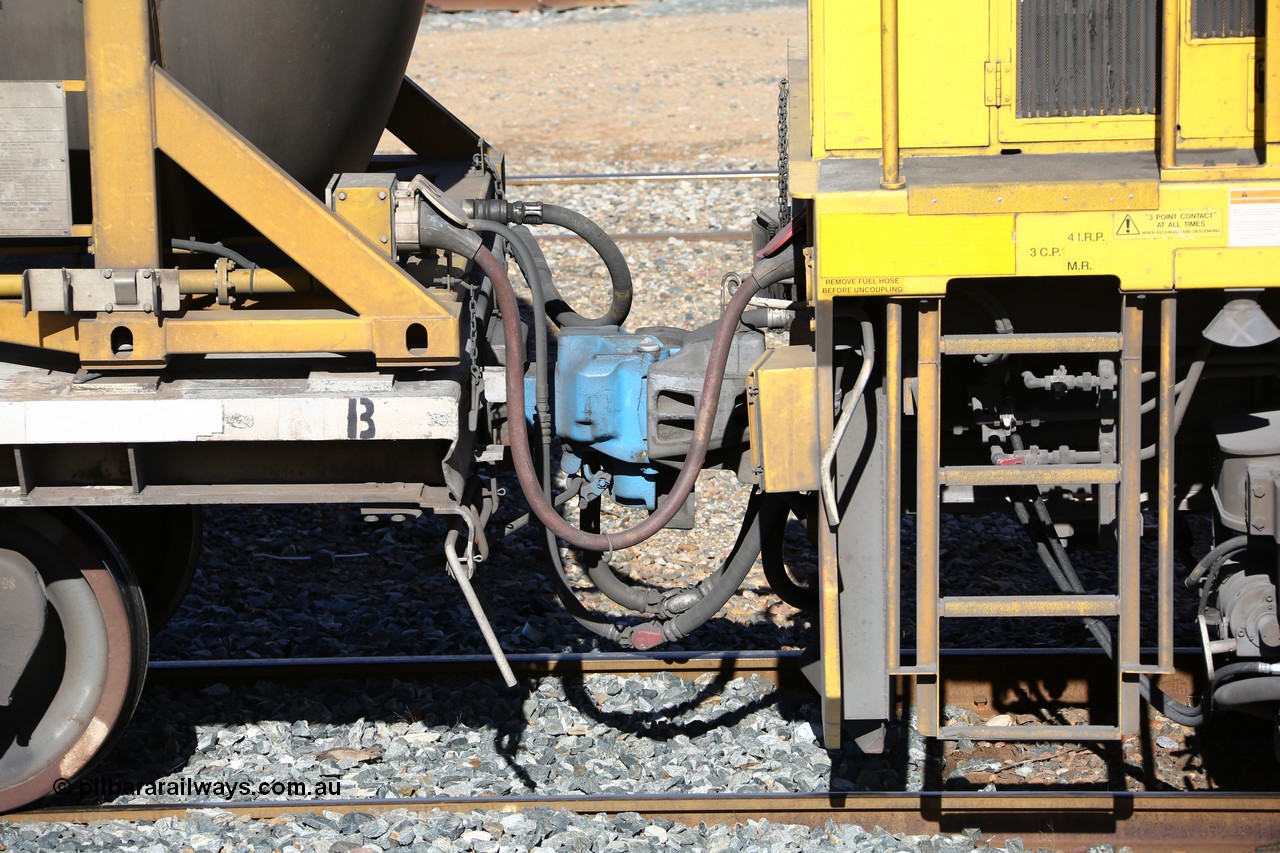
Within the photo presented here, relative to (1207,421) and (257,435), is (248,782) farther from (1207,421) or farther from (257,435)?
(1207,421)

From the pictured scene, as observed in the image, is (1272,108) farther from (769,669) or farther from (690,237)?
(690,237)

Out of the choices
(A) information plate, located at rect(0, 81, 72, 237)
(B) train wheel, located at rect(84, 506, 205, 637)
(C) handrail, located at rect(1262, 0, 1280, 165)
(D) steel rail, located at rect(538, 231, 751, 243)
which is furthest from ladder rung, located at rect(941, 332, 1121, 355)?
(D) steel rail, located at rect(538, 231, 751, 243)

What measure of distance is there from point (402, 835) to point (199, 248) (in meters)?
1.90

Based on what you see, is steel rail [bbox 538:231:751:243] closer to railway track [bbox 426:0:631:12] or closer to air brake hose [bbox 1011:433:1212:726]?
air brake hose [bbox 1011:433:1212:726]

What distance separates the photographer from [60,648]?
4.56m

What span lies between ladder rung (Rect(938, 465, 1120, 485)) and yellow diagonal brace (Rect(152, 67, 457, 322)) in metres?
1.47

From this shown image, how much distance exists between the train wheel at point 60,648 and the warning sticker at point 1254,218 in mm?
3427

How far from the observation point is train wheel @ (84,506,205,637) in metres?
5.23

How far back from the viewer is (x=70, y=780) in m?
4.46

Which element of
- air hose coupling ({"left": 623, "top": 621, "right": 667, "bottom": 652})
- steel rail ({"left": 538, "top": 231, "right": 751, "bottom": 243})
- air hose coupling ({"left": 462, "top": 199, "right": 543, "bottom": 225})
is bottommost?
air hose coupling ({"left": 623, "top": 621, "right": 667, "bottom": 652})

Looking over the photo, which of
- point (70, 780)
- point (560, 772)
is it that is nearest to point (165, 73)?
point (70, 780)

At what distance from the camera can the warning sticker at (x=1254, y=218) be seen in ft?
12.0

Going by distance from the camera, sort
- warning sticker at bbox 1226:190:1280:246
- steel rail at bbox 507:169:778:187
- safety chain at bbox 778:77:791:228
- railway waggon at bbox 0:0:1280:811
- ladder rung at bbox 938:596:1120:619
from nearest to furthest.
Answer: warning sticker at bbox 1226:190:1280:246 < railway waggon at bbox 0:0:1280:811 < ladder rung at bbox 938:596:1120:619 < safety chain at bbox 778:77:791:228 < steel rail at bbox 507:169:778:187

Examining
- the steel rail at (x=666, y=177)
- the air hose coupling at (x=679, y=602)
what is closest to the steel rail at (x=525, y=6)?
the steel rail at (x=666, y=177)
